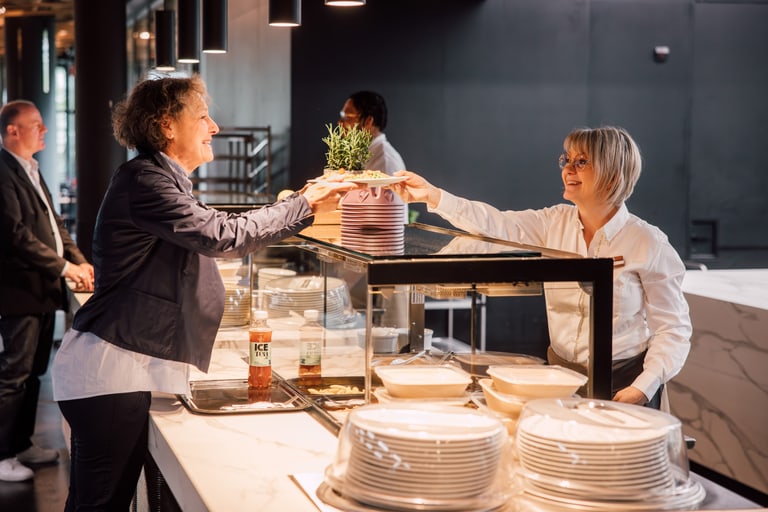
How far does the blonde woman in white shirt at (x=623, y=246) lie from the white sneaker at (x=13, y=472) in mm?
3138

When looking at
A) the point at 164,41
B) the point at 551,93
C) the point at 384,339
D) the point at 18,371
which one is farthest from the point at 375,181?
the point at 551,93

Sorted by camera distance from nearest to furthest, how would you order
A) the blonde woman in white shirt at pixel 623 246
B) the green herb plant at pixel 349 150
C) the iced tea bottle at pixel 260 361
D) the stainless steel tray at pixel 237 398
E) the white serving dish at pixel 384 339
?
the white serving dish at pixel 384 339 → the green herb plant at pixel 349 150 → the stainless steel tray at pixel 237 398 → the blonde woman in white shirt at pixel 623 246 → the iced tea bottle at pixel 260 361

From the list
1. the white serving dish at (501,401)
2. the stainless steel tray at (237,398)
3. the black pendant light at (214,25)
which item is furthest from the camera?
the black pendant light at (214,25)

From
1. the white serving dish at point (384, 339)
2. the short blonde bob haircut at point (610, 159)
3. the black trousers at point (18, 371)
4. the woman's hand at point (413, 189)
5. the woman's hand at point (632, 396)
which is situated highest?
the short blonde bob haircut at point (610, 159)

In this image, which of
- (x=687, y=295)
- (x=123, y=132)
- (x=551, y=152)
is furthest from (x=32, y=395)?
(x=551, y=152)

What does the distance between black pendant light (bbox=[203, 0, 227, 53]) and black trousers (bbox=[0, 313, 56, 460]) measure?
5.54 ft

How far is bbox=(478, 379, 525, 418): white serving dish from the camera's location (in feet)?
6.56

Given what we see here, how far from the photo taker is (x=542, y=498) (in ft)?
5.62

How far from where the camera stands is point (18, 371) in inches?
200

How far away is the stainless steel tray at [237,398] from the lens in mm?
2594

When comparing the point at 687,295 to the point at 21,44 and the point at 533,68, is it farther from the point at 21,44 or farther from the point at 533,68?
the point at 21,44

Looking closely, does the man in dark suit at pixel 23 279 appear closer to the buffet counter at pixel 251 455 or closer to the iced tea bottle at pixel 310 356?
the iced tea bottle at pixel 310 356

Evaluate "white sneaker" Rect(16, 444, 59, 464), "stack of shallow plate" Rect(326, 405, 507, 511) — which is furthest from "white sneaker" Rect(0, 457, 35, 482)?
"stack of shallow plate" Rect(326, 405, 507, 511)

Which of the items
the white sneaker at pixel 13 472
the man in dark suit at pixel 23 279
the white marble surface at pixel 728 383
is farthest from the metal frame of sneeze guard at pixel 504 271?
the white sneaker at pixel 13 472
